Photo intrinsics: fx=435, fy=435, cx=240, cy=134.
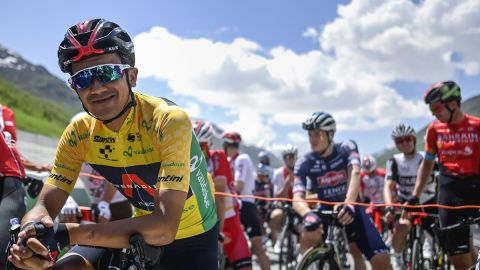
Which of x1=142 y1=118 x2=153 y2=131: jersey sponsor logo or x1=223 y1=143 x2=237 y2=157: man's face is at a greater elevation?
x1=223 y1=143 x2=237 y2=157: man's face

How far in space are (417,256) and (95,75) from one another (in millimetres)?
5584

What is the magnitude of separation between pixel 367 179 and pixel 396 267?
194 inches

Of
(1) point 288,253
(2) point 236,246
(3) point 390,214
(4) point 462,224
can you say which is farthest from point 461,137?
(1) point 288,253

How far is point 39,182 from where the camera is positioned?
4707 mm

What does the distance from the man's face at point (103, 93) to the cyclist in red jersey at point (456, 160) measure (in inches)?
165

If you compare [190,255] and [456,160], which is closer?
[190,255]

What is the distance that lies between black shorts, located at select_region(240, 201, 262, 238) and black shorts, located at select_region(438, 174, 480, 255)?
3.40 meters

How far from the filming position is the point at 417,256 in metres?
6.32

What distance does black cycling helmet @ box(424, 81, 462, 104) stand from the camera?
5.26 metres

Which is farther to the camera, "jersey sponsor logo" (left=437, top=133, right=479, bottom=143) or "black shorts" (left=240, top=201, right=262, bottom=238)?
"black shorts" (left=240, top=201, right=262, bottom=238)

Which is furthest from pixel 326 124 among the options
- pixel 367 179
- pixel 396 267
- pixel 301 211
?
pixel 367 179

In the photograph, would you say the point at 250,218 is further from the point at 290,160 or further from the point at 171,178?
the point at 171,178

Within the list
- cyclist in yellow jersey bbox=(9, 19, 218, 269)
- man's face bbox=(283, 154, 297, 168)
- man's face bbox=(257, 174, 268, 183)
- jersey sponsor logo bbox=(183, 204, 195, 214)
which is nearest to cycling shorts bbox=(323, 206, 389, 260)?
cyclist in yellow jersey bbox=(9, 19, 218, 269)

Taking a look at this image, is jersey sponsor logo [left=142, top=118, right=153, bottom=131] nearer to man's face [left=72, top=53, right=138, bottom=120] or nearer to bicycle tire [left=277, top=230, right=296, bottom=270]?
man's face [left=72, top=53, right=138, bottom=120]
